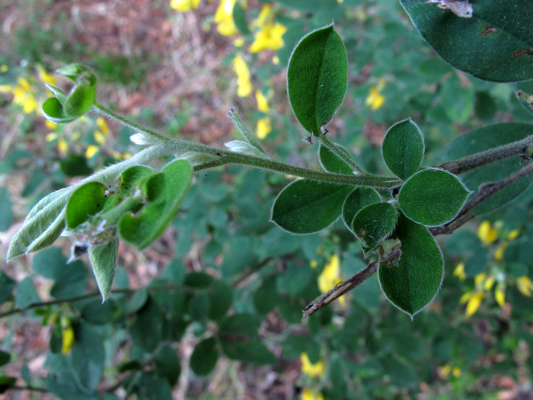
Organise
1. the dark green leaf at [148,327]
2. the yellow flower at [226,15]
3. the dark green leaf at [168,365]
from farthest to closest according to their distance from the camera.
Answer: the yellow flower at [226,15] < the dark green leaf at [168,365] < the dark green leaf at [148,327]

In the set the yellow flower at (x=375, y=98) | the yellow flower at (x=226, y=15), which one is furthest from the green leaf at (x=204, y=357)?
the yellow flower at (x=375, y=98)

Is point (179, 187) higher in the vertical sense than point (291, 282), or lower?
higher

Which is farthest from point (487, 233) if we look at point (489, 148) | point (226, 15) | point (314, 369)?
point (226, 15)

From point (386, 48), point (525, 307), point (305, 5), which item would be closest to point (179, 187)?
point (305, 5)

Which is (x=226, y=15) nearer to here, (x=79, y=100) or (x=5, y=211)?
(x=5, y=211)

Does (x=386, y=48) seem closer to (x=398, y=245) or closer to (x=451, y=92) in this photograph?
(x=451, y=92)

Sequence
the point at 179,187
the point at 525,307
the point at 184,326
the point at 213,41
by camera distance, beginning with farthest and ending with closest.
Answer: the point at 213,41 < the point at 525,307 < the point at 184,326 < the point at 179,187

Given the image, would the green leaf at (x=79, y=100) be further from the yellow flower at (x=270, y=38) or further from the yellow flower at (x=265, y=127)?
the yellow flower at (x=265, y=127)
